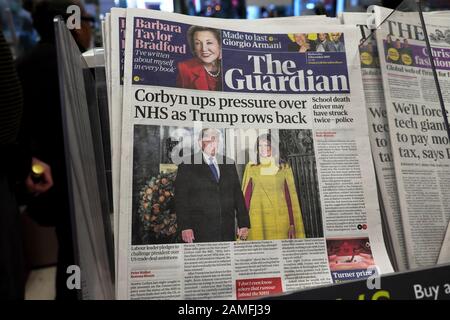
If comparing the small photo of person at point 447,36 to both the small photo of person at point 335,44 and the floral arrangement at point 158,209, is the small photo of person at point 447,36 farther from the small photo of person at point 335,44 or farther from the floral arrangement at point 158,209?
the floral arrangement at point 158,209

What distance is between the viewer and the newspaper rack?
364 millimetres

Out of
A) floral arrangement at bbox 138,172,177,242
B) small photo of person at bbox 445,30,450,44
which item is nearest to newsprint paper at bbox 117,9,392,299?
floral arrangement at bbox 138,172,177,242

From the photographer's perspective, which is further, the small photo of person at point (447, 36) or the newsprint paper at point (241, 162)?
the small photo of person at point (447, 36)

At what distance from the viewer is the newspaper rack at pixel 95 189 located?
364 mm

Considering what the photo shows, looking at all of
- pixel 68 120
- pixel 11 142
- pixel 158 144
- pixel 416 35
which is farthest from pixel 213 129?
pixel 11 142

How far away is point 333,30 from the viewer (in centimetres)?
56

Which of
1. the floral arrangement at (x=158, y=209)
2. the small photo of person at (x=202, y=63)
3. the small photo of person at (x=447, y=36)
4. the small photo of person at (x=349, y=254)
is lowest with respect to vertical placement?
the small photo of person at (x=349, y=254)

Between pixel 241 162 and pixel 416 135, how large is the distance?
0.88 feet

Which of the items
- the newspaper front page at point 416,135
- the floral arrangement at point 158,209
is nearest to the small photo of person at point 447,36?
the newspaper front page at point 416,135

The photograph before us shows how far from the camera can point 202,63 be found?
521mm

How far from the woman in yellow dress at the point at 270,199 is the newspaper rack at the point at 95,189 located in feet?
0.48

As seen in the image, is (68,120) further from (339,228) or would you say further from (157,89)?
(339,228)

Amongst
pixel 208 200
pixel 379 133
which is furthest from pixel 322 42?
pixel 208 200

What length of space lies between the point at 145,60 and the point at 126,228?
230mm
